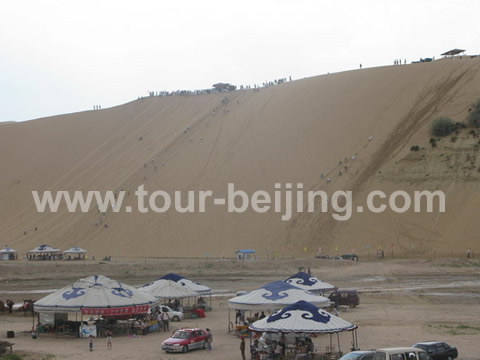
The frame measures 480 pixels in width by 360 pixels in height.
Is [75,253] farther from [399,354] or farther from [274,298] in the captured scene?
[399,354]

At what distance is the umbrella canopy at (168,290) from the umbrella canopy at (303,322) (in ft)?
32.0

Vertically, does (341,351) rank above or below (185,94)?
below

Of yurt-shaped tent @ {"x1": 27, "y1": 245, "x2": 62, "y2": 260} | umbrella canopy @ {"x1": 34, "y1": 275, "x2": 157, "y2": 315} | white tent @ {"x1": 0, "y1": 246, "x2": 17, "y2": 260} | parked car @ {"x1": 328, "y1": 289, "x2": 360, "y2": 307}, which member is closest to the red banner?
umbrella canopy @ {"x1": 34, "y1": 275, "x2": 157, "y2": 315}

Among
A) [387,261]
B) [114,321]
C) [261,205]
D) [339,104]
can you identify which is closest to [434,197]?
[387,261]

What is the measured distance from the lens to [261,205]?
5481 centimetres

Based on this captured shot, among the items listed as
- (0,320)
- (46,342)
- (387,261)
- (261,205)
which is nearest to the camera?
(46,342)

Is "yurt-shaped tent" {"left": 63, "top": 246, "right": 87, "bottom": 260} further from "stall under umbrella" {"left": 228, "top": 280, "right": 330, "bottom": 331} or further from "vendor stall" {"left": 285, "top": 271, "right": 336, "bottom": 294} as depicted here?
"stall under umbrella" {"left": 228, "top": 280, "right": 330, "bottom": 331}

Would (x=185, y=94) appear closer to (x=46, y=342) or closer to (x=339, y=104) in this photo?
(x=339, y=104)

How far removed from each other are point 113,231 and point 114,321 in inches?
1265

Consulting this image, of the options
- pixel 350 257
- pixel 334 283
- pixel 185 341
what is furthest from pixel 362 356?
pixel 350 257

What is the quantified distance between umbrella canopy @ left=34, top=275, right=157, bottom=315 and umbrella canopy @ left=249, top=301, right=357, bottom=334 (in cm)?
650

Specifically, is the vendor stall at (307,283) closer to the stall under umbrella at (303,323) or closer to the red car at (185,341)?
the red car at (185,341)

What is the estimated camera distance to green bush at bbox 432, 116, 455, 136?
176 feet

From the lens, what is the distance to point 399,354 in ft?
49.2
